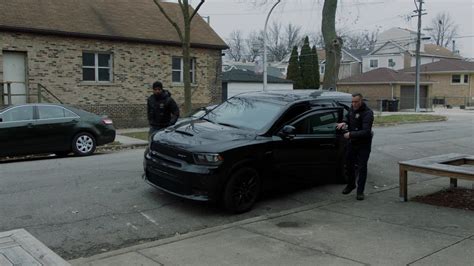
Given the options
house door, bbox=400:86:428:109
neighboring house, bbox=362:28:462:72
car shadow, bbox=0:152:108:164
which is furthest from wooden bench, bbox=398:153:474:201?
neighboring house, bbox=362:28:462:72

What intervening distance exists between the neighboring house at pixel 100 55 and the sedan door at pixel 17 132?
8.32 m

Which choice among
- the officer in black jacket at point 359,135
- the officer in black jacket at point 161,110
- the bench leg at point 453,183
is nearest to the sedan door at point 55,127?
the officer in black jacket at point 161,110

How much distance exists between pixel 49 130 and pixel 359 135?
26.0 ft

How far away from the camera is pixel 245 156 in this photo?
673cm

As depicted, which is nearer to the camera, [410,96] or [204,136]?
[204,136]

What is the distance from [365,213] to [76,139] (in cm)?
830

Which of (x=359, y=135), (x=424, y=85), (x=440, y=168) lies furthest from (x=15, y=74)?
(x=424, y=85)

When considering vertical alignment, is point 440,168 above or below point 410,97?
below

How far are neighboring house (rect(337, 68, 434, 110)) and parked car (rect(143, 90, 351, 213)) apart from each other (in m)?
39.5

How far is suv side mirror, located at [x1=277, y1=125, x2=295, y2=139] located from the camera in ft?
23.7

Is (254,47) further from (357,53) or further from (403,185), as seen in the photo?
(403,185)

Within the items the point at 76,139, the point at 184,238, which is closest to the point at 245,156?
the point at 184,238

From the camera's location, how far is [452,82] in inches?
2157

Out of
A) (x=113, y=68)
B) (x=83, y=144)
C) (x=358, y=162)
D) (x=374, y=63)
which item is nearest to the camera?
(x=358, y=162)
